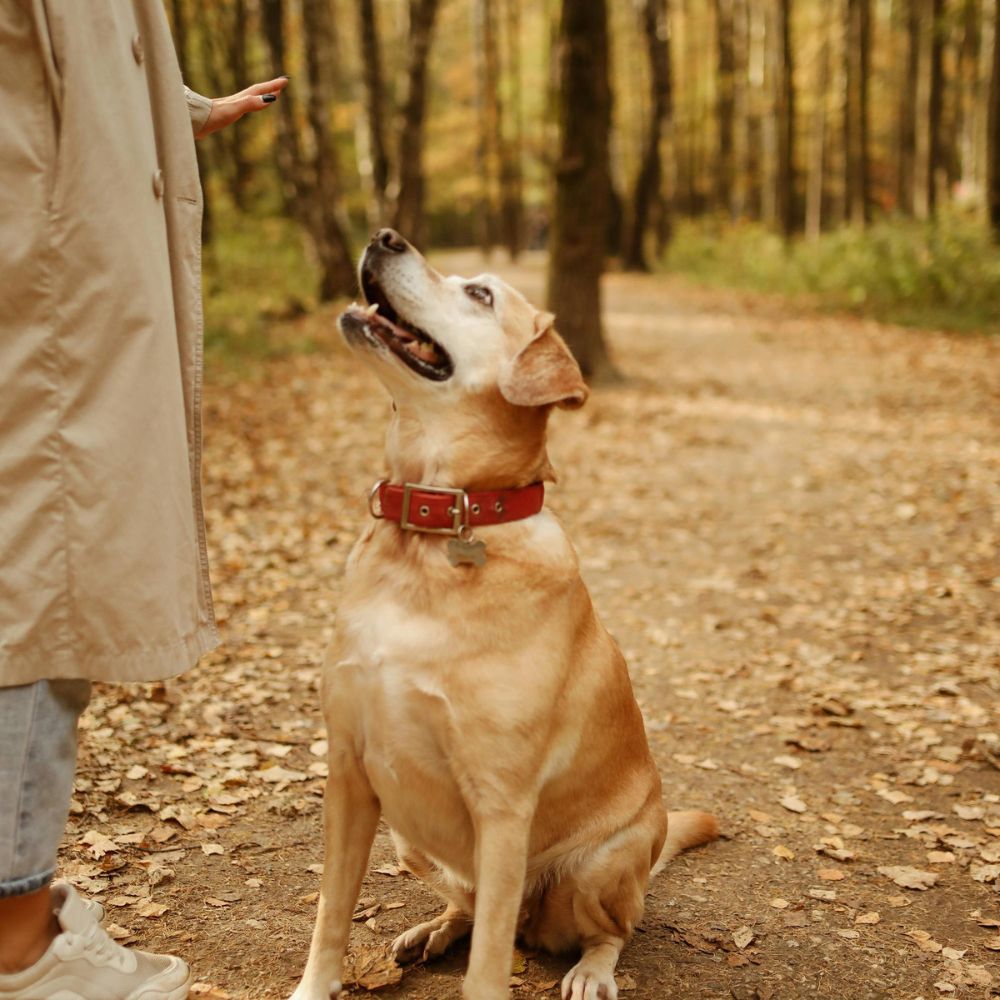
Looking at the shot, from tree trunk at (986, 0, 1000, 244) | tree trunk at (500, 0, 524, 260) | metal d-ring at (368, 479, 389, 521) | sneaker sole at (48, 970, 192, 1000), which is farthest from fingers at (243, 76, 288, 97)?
tree trunk at (500, 0, 524, 260)

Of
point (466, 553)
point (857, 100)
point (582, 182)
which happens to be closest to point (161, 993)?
point (466, 553)

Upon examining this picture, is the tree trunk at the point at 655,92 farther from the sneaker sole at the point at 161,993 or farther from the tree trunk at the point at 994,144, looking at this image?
the sneaker sole at the point at 161,993

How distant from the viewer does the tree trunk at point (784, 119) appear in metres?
21.5

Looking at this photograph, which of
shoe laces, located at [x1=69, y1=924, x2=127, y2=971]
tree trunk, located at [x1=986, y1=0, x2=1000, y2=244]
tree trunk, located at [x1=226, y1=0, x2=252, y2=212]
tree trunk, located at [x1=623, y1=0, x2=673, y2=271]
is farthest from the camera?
tree trunk, located at [x1=226, y1=0, x2=252, y2=212]

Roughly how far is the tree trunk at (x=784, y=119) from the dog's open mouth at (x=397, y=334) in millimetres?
21061

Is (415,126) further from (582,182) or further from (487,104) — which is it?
(487,104)

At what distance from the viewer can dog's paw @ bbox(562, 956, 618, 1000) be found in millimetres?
2896

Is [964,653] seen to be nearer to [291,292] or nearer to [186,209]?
[186,209]

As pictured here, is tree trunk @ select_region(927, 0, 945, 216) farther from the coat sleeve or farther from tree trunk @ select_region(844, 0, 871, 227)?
the coat sleeve

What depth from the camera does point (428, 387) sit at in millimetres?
2838

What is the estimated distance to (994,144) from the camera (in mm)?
15914

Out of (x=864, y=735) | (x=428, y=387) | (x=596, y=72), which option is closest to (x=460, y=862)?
(x=428, y=387)

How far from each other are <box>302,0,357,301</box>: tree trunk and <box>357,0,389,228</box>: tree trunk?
1.34 meters

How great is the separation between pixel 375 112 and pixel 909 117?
14.0m
